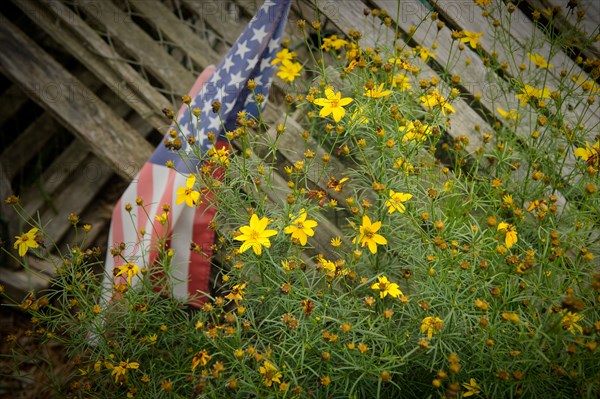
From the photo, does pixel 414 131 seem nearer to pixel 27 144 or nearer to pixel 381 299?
pixel 381 299

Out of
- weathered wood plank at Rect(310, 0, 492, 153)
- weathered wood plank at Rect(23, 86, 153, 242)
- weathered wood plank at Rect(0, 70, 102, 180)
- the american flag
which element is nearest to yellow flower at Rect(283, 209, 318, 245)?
the american flag

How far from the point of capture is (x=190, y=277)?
2.20 m

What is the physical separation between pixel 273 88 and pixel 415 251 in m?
2.03

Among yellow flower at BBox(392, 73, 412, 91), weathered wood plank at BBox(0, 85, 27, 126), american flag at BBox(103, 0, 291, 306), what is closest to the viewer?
yellow flower at BBox(392, 73, 412, 91)

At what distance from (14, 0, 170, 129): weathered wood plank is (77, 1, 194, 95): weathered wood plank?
78 millimetres

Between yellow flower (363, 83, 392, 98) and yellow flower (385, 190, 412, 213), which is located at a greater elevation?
→ yellow flower (363, 83, 392, 98)

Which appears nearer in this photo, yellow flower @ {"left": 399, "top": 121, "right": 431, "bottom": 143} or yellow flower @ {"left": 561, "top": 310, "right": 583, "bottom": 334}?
yellow flower @ {"left": 561, "top": 310, "right": 583, "bottom": 334}

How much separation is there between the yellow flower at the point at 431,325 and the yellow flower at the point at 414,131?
531mm

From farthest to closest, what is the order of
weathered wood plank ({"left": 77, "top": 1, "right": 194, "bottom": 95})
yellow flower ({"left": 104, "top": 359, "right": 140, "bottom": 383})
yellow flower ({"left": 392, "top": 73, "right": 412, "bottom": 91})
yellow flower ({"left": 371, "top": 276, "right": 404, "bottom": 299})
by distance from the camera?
1. weathered wood plank ({"left": 77, "top": 1, "right": 194, "bottom": 95})
2. yellow flower ({"left": 392, "top": 73, "right": 412, "bottom": 91})
3. yellow flower ({"left": 104, "top": 359, "right": 140, "bottom": 383})
4. yellow flower ({"left": 371, "top": 276, "right": 404, "bottom": 299})

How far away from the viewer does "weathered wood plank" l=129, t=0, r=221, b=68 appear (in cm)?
292

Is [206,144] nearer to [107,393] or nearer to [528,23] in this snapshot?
[107,393]

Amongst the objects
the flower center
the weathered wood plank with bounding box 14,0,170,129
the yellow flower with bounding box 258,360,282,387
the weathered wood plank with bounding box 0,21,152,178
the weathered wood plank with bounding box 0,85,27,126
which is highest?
the flower center

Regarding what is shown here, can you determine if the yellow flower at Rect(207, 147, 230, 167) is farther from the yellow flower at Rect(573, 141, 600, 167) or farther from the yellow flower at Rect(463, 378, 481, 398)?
the yellow flower at Rect(573, 141, 600, 167)

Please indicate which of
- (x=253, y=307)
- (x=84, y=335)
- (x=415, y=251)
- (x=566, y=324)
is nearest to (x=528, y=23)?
(x=415, y=251)
